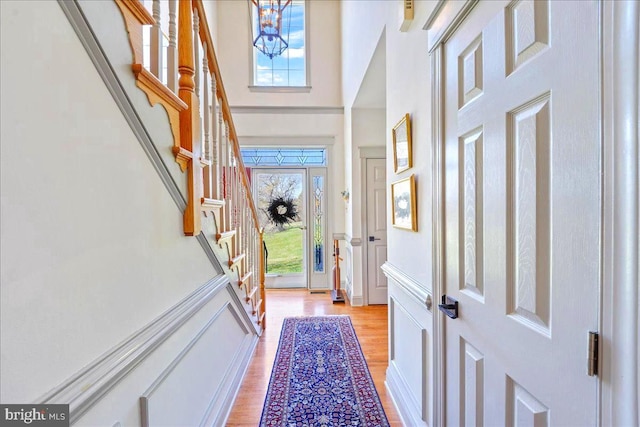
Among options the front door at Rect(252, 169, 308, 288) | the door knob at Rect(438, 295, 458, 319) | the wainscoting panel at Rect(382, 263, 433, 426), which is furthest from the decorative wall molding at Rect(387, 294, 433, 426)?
Result: the front door at Rect(252, 169, 308, 288)

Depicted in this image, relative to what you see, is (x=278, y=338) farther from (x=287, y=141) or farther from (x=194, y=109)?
(x=287, y=141)

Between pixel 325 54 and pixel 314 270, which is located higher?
pixel 325 54

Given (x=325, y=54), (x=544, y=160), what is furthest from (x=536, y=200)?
(x=325, y=54)

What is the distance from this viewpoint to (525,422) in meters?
0.81

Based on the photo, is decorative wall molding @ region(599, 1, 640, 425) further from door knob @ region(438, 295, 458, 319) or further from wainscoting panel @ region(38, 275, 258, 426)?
wainscoting panel @ region(38, 275, 258, 426)

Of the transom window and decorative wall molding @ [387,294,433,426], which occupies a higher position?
the transom window

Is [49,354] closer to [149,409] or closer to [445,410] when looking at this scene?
[149,409]

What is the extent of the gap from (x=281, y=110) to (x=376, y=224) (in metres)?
2.35

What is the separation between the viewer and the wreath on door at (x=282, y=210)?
500 cm

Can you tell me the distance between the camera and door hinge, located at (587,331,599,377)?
0.60 meters

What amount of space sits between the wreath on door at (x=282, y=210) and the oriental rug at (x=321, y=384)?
2208 millimetres

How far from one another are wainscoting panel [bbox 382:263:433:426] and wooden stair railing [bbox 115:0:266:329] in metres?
1.09

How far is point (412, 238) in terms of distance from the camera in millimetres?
1646

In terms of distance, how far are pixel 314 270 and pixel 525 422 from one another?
4.22 metres
